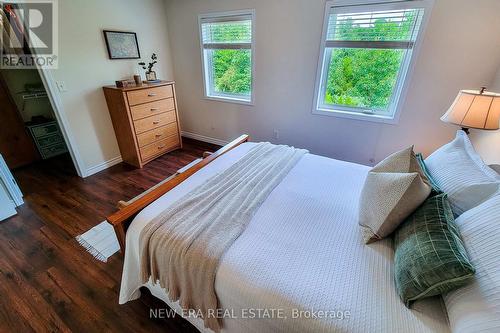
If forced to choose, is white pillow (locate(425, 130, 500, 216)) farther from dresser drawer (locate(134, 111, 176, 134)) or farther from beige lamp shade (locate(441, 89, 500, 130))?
dresser drawer (locate(134, 111, 176, 134))

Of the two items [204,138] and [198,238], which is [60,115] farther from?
[198,238]

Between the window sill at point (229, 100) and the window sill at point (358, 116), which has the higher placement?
the window sill at point (229, 100)

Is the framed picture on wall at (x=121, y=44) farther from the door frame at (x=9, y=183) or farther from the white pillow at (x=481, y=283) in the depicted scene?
the white pillow at (x=481, y=283)

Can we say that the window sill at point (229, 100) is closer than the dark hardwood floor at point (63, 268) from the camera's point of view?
No

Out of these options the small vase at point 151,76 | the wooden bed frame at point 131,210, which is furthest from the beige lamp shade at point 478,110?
the small vase at point 151,76

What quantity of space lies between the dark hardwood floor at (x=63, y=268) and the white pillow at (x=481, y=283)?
1287 millimetres

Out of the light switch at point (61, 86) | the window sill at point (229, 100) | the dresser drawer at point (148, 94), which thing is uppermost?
the light switch at point (61, 86)

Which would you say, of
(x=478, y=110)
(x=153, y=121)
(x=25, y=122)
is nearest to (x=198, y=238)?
(x=478, y=110)

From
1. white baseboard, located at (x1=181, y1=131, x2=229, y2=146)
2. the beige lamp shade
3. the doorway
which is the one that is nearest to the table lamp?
the beige lamp shade

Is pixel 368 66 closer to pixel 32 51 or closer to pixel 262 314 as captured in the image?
pixel 262 314

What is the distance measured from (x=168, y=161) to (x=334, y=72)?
257 cm

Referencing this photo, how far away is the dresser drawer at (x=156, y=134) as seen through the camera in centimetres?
294

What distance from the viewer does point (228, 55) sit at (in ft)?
10.6

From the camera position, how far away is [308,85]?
2.70 m
